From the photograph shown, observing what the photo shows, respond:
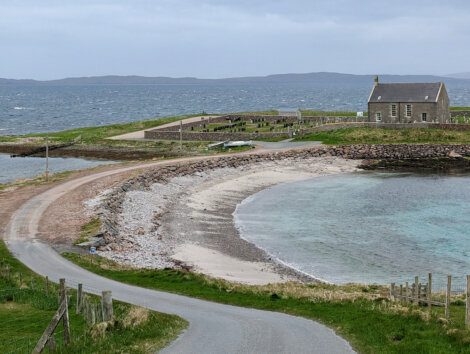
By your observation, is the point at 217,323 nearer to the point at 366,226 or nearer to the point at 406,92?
the point at 366,226

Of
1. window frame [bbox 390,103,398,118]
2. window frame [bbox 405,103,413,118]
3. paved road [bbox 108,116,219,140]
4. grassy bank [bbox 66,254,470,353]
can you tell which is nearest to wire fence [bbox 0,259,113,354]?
grassy bank [bbox 66,254,470,353]

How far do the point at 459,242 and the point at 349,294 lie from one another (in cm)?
1846

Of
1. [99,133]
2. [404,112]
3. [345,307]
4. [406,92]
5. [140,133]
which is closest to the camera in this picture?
[345,307]

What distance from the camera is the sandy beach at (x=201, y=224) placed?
3791 centimetres

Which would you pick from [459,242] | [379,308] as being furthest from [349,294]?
[459,242]

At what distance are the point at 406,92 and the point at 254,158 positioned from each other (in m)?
26.5

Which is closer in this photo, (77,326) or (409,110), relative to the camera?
(77,326)

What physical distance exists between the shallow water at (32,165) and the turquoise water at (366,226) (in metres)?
25.5

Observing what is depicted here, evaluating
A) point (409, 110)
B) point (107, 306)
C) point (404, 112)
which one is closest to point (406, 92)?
point (409, 110)

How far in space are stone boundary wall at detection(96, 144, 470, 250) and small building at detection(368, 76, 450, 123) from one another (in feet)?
25.0

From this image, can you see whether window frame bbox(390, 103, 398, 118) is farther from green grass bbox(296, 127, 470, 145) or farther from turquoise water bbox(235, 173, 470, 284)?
turquoise water bbox(235, 173, 470, 284)

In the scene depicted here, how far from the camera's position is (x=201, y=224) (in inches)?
1922

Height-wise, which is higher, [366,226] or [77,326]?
[77,326]

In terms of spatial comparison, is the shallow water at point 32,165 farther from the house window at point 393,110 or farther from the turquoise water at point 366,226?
the house window at point 393,110
